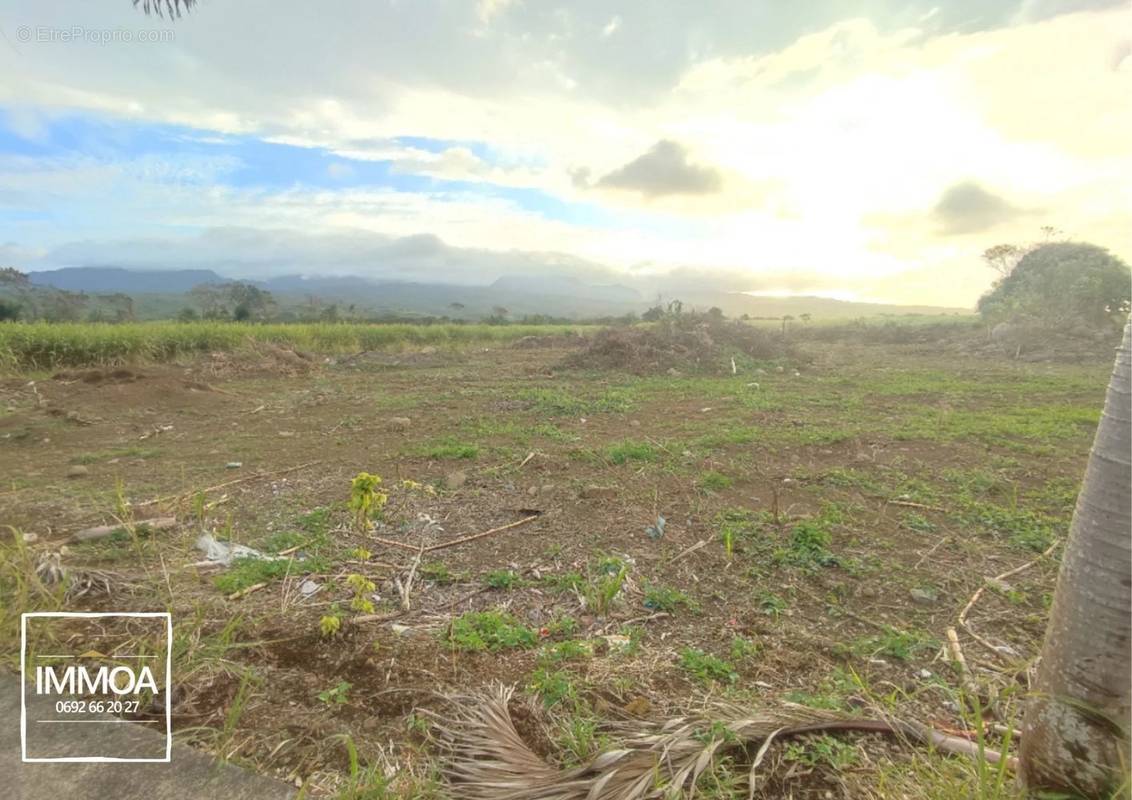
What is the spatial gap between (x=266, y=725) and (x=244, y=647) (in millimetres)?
523

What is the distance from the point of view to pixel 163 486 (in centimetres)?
439

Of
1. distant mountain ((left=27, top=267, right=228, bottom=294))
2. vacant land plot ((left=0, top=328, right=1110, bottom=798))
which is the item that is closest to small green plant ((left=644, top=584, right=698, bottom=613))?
vacant land plot ((left=0, top=328, right=1110, bottom=798))

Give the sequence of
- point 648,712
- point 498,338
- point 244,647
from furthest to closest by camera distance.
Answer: point 498,338 → point 244,647 → point 648,712

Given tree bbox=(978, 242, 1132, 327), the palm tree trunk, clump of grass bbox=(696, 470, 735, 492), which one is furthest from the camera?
tree bbox=(978, 242, 1132, 327)

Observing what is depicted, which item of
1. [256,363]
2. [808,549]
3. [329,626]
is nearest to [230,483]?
[329,626]

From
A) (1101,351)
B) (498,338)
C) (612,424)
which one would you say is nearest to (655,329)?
(612,424)

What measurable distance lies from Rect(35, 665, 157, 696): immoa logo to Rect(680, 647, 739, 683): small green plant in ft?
6.26

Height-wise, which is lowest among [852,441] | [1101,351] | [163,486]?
[163,486]

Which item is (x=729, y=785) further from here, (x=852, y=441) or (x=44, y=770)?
(x=852, y=441)

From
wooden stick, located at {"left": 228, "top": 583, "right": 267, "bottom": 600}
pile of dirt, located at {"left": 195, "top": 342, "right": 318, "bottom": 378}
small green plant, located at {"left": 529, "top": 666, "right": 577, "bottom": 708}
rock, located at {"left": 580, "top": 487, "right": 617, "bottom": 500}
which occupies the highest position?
pile of dirt, located at {"left": 195, "top": 342, "right": 318, "bottom": 378}

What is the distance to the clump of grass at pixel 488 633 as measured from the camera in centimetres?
227

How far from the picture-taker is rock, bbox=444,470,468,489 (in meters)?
4.33

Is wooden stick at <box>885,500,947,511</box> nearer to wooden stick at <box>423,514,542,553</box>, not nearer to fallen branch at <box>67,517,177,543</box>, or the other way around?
wooden stick at <box>423,514,542,553</box>

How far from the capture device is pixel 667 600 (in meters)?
2.67
